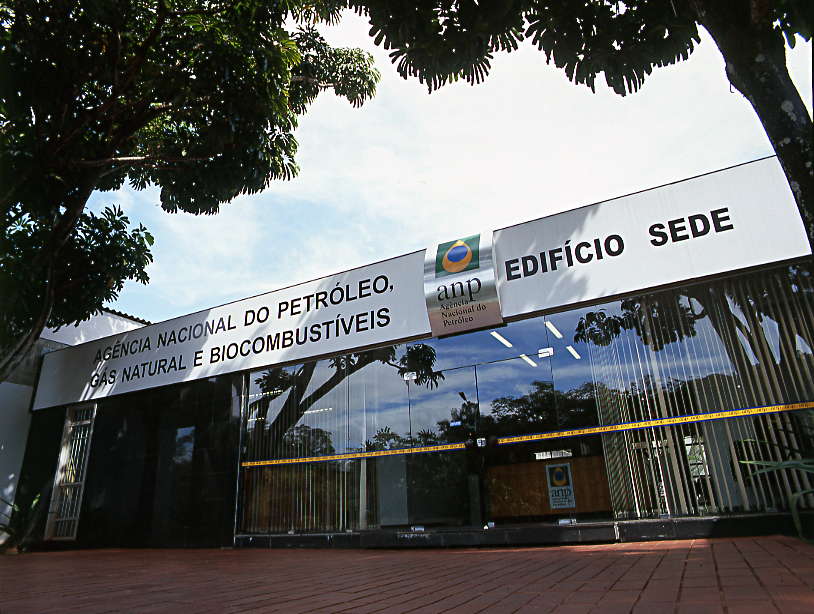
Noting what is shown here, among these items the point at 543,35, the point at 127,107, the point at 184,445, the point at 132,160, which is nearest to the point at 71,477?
the point at 184,445

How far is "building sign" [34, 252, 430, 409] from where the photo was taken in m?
8.45

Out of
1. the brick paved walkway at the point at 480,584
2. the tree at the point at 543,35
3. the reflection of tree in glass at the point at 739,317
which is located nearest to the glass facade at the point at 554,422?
the reflection of tree in glass at the point at 739,317

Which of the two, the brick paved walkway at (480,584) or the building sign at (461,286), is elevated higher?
the building sign at (461,286)

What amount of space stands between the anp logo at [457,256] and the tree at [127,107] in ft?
9.79

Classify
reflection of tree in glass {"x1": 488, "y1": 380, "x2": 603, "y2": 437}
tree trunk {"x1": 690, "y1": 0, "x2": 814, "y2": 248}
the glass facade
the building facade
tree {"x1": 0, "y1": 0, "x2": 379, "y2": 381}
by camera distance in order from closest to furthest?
tree trunk {"x1": 690, "y1": 0, "x2": 814, "y2": 248}
the glass facade
the building facade
tree {"x1": 0, "y1": 0, "x2": 379, "y2": 381}
reflection of tree in glass {"x1": 488, "y1": 380, "x2": 603, "y2": 437}

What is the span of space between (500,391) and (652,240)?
2.89 m

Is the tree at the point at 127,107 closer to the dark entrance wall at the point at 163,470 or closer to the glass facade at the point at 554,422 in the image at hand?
the dark entrance wall at the point at 163,470

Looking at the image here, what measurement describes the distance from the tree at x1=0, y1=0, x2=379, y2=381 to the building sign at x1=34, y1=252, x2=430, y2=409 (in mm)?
2100

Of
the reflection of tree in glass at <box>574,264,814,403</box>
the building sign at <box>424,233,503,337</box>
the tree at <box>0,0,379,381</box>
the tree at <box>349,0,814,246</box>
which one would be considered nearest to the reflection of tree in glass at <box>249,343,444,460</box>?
the building sign at <box>424,233,503,337</box>

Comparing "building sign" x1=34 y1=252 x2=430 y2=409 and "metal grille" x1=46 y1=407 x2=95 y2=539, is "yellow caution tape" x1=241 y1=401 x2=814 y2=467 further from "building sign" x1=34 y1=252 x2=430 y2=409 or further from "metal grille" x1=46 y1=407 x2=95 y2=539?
"metal grille" x1=46 y1=407 x2=95 y2=539

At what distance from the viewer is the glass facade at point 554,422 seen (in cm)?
598

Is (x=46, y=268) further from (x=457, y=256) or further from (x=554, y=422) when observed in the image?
(x=554, y=422)

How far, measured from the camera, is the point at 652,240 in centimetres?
677

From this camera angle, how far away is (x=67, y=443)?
11.9 meters
